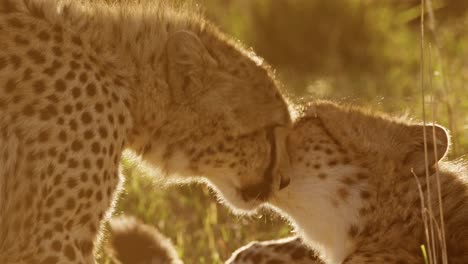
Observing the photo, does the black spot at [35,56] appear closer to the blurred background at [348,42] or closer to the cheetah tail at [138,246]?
the cheetah tail at [138,246]

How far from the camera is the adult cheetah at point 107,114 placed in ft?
11.2

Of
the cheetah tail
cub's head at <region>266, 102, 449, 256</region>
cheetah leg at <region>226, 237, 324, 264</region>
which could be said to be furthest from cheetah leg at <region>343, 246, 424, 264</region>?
the cheetah tail

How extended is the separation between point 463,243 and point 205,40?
1083mm

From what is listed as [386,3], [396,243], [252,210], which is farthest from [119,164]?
[386,3]

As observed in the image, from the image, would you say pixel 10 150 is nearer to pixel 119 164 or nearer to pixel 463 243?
pixel 119 164

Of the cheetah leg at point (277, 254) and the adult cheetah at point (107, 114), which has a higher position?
the adult cheetah at point (107, 114)

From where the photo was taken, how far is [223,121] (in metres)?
3.93

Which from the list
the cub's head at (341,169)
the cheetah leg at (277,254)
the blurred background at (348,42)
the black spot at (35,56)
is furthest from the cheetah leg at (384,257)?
the blurred background at (348,42)

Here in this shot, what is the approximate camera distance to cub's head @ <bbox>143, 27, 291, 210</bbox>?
12.6ft

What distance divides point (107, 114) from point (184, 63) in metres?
0.40

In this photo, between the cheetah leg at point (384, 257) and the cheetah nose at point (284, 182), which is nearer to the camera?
the cheetah leg at point (384, 257)

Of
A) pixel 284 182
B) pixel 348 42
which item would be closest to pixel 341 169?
pixel 284 182

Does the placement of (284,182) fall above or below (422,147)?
below

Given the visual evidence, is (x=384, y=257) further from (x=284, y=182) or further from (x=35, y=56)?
(x=35, y=56)
